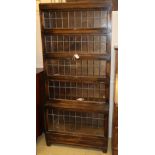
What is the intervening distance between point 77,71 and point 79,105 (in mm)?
395

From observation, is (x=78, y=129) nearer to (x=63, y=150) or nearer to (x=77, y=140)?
(x=77, y=140)

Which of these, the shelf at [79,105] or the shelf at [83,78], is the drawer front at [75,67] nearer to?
the shelf at [83,78]

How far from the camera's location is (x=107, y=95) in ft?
7.50

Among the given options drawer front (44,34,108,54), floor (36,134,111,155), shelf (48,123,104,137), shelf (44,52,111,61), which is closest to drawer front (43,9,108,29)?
drawer front (44,34,108,54)

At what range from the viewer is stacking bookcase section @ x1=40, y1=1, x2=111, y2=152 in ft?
7.09

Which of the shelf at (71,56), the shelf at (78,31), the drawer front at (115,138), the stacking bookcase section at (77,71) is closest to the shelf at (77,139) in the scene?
the stacking bookcase section at (77,71)

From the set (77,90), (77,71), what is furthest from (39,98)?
(77,71)

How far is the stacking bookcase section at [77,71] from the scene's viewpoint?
2162 mm
